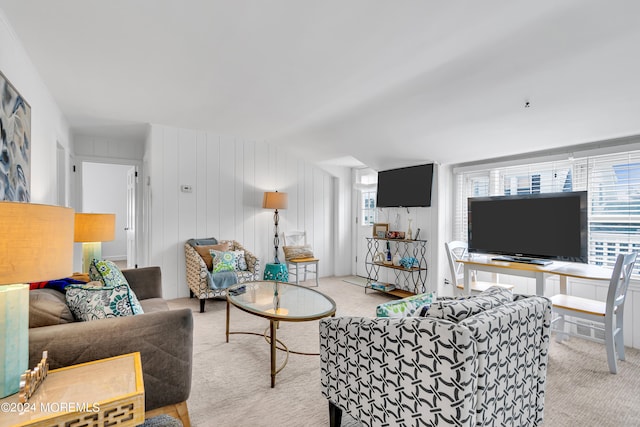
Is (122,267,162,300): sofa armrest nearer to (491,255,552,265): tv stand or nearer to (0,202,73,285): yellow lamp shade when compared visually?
(0,202,73,285): yellow lamp shade

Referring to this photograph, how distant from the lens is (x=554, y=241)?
3.02 m

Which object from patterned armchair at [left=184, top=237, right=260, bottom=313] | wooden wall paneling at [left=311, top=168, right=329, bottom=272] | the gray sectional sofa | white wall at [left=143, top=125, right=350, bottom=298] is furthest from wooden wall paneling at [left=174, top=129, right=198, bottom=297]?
the gray sectional sofa

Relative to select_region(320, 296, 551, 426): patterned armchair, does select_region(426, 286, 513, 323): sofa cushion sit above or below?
above

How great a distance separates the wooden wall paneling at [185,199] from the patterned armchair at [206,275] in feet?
0.45

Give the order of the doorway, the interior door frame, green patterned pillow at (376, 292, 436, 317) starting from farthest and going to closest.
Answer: the doorway < the interior door frame < green patterned pillow at (376, 292, 436, 317)

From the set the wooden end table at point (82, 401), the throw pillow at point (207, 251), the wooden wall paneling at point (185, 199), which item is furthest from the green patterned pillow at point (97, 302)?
the wooden wall paneling at point (185, 199)

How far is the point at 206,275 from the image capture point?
12.3 feet

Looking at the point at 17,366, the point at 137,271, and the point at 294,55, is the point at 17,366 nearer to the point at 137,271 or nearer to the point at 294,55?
the point at 137,271

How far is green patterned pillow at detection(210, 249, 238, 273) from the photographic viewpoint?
13.1 feet

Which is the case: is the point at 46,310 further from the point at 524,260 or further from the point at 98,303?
the point at 524,260

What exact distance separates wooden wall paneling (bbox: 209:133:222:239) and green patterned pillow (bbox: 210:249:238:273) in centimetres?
71

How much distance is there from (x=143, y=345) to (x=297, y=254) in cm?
374

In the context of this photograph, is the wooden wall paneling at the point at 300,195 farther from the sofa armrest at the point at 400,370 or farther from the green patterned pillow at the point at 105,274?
the sofa armrest at the point at 400,370

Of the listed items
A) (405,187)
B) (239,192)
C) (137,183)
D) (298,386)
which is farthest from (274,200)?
(298,386)
